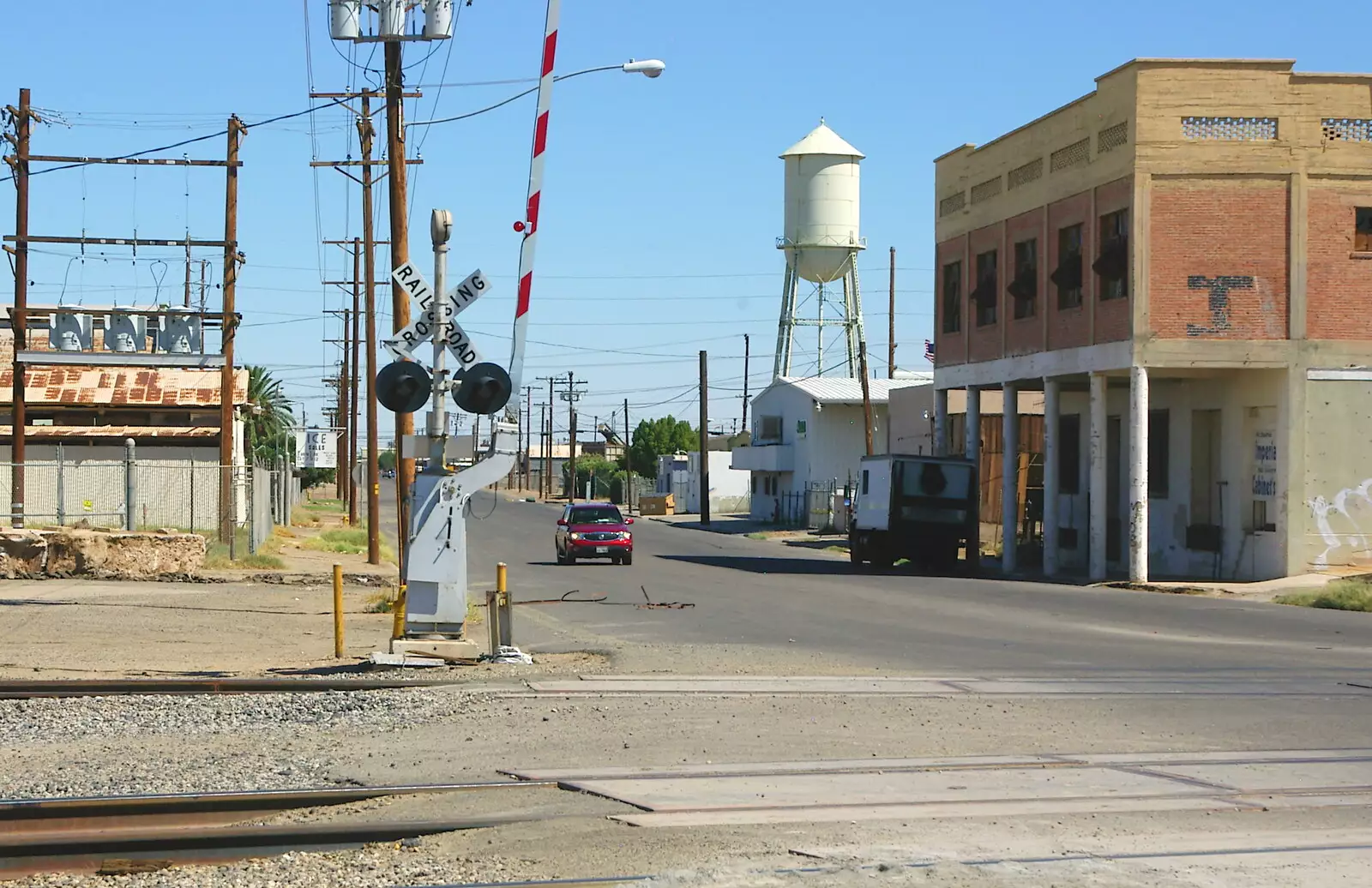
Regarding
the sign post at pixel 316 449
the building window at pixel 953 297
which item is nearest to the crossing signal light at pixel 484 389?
the building window at pixel 953 297

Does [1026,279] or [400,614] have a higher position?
[1026,279]

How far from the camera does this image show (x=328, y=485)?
554 feet

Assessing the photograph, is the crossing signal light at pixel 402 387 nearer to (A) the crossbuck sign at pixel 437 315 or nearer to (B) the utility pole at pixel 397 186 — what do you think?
(A) the crossbuck sign at pixel 437 315

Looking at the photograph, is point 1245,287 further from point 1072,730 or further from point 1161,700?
point 1072,730

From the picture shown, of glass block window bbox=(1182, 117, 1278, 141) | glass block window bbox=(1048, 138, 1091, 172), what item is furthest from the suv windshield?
glass block window bbox=(1182, 117, 1278, 141)

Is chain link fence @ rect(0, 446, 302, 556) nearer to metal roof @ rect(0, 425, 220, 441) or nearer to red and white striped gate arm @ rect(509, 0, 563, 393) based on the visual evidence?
metal roof @ rect(0, 425, 220, 441)

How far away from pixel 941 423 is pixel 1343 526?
16.5 meters

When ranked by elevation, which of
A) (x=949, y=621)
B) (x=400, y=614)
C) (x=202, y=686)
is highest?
(x=400, y=614)

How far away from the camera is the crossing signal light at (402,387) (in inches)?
661

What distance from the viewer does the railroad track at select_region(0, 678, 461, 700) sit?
50.0 ft

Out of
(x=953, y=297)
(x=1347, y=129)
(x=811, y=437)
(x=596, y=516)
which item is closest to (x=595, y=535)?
(x=596, y=516)

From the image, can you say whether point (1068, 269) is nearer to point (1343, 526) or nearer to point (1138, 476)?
point (1138, 476)

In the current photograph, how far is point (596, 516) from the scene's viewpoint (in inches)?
1705

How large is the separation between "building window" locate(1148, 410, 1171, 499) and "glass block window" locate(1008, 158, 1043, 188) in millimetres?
6913
